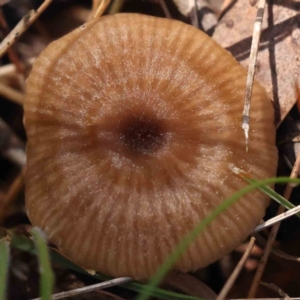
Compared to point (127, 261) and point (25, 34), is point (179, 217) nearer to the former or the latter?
point (127, 261)

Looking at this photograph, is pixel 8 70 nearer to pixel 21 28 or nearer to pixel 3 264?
pixel 21 28

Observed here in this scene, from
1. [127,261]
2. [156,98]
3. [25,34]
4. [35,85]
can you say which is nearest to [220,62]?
[156,98]

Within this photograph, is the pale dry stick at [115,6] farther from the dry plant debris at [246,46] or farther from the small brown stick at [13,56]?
the small brown stick at [13,56]

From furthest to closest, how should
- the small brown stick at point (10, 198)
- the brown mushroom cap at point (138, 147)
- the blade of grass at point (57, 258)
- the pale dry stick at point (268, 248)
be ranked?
the small brown stick at point (10, 198)
the pale dry stick at point (268, 248)
the blade of grass at point (57, 258)
the brown mushroom cap at point (138, 147)

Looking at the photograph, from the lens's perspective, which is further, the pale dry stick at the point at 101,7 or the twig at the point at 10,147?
the twig at the point at 10,147

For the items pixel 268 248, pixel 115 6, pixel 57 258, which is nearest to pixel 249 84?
pixel 268 248

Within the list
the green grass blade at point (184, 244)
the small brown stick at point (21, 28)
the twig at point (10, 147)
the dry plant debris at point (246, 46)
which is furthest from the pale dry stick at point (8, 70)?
the green grass blade at point (184, 244)

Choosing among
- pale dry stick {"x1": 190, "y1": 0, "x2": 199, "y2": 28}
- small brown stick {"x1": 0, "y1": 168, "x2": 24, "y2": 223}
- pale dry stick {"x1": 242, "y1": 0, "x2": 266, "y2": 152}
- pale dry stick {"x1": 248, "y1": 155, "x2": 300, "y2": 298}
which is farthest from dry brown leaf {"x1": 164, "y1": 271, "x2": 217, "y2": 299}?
pale dry stick {"x1": 190, "y1": 0, "x2": 199, "y2": 28}
